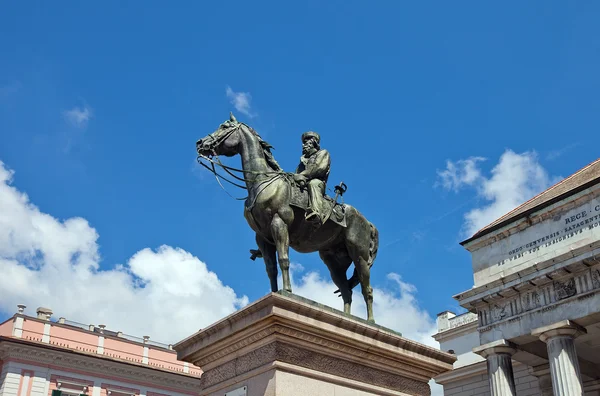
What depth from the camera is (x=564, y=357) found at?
2581cm

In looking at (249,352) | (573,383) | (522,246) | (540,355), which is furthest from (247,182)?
(540,355)

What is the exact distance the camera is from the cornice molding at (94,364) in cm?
3831

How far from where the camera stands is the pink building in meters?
38.4

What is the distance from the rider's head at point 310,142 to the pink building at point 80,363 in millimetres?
33677

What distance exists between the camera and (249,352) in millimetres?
7219

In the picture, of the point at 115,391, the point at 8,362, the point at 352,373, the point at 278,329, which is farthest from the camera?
the point at 115,391

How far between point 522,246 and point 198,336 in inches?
963

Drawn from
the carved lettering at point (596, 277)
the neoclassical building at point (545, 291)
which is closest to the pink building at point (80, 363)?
the neoclassical building at point (545, 291)

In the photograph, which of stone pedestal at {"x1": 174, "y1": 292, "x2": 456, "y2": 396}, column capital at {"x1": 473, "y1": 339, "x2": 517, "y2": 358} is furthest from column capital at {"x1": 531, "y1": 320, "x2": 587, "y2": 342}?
stone pedestal at {"x1": 174, "y1": 292, "x2": 456, "y2": 396}

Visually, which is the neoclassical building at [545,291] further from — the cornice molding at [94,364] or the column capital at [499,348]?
the cornice molding at [94,364]

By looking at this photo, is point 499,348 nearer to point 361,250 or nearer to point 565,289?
point 565,289

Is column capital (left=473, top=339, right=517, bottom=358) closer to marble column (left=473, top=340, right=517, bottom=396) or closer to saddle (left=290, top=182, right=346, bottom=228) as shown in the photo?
marble column (left=473, top=340, right=517, bottom=396)

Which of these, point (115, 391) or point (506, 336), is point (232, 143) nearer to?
point (506, 336)

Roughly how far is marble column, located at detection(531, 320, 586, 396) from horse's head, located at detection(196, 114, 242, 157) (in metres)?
20.8
